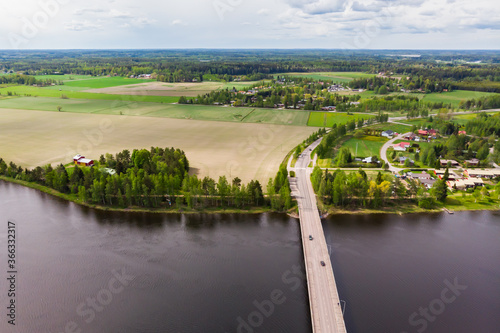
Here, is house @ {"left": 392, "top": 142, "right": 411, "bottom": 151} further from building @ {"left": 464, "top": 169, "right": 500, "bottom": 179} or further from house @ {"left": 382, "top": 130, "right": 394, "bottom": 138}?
building @ {"left": 464, "top": 169, "right": 500, "bottom": 179}

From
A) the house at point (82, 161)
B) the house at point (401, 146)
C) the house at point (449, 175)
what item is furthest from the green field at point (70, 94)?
the house at point (449, 175)

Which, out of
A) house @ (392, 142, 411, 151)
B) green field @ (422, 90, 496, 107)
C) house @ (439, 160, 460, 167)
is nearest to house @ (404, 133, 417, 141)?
house @ (392, 142, 411, 151)

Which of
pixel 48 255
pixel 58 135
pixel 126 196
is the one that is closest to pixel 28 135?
pixel 58 135

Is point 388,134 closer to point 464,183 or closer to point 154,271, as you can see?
point 464,183

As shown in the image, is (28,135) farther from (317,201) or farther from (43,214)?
(317,201)

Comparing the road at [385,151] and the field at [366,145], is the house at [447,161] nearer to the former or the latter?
the road at [385,151]

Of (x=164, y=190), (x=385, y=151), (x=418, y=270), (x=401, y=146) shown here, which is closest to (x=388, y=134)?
(x=401, y=146)
